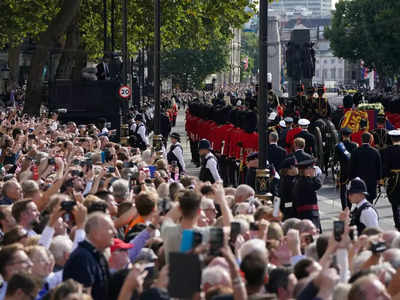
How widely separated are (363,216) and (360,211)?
0.08m

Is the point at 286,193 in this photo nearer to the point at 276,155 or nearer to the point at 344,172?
the point at 344,172

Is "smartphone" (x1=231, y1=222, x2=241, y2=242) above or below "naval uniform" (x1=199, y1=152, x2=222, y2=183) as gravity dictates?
above

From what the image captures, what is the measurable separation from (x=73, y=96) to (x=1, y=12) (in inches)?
397

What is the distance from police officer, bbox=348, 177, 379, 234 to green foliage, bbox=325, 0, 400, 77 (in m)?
73.6

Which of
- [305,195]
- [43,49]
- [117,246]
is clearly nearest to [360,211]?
[305,195]

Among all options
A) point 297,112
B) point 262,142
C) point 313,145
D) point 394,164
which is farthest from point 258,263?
point 297,112

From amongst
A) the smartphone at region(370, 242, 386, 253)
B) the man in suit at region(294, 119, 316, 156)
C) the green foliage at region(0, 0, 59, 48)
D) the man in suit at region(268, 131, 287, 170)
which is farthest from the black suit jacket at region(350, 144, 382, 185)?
the green foliage at region(0, 0, 59, 48)

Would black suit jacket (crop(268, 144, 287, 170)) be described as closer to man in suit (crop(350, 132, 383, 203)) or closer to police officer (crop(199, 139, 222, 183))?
police officer (crop(199, 139, 222, 183))

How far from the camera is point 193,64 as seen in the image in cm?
10206

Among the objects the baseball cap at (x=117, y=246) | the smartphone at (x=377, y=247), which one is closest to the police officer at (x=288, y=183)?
the baseball cap at (x=117, y=246)

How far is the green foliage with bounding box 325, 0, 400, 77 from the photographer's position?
8688cm

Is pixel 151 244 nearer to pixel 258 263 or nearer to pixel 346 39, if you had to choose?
pixel 258 263

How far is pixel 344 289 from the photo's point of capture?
7.00 m

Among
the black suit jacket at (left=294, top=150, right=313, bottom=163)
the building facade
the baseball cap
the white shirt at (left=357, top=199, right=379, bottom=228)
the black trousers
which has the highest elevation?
the baseball cap
